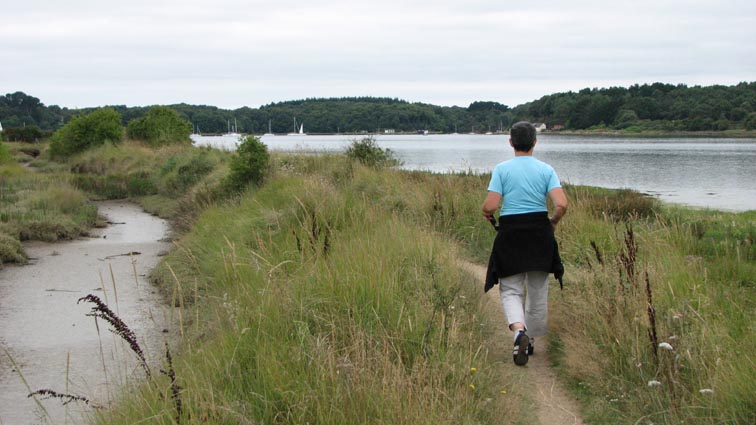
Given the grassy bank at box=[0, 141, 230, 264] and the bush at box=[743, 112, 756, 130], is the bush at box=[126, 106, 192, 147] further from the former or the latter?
the bush at box=[743, 112, 756, 130]

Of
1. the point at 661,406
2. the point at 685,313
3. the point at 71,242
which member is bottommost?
the point at 71,242

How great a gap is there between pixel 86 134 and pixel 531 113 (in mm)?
105935

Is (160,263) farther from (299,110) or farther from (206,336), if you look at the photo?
(299,110)

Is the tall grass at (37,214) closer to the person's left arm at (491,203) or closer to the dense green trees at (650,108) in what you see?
the person's left arm at (491,203)

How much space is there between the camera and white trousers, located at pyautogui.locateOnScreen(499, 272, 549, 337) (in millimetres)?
6363

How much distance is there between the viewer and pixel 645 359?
214 inches

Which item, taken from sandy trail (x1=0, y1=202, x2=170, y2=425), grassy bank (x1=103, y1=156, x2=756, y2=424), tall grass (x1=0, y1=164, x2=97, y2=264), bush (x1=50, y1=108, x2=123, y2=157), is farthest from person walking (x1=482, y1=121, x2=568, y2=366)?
bush (x1=50, y1=108, x2=123, y2=157)

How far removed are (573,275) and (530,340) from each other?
211 centimetres

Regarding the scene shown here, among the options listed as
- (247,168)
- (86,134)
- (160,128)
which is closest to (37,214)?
(247,168)

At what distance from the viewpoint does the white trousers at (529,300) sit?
636 centimetres

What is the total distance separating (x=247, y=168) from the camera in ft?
59.3

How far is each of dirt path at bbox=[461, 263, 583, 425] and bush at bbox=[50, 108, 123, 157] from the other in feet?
122

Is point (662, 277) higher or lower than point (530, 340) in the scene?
higher

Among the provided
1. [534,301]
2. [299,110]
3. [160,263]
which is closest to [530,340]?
[534,301]
